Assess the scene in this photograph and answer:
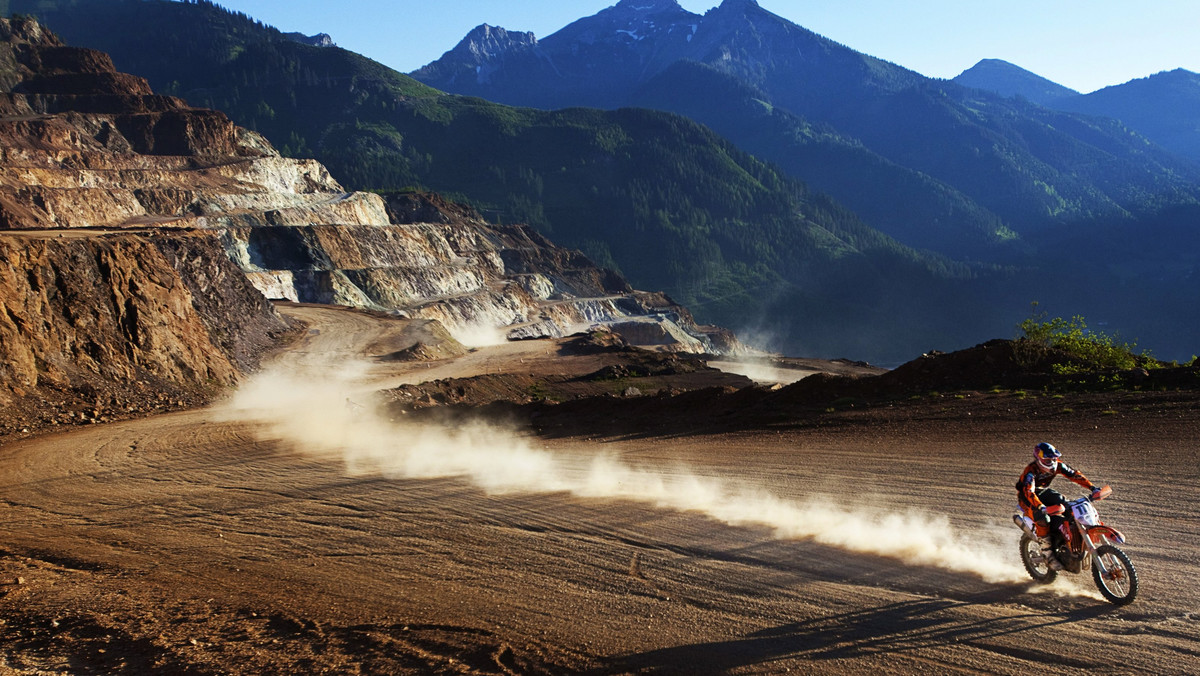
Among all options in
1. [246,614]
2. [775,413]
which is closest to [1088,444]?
[775,413]

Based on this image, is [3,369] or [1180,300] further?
[1180,300]

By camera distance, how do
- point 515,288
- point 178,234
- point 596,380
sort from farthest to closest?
point 515,288
point 178,234
point 596,380

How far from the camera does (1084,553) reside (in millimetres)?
8758

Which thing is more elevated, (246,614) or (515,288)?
(515,288)

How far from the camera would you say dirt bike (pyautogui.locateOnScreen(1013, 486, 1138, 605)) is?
27.4 feet

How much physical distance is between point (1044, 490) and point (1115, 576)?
47.7 inches

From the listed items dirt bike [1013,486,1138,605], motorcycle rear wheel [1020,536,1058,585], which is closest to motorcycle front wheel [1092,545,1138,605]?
dirt bike [1013,486,1138,605]

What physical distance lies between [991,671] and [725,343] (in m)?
95.6

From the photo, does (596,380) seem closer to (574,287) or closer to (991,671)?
(991,671)

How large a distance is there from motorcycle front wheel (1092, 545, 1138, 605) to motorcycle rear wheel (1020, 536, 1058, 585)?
26.5 inches

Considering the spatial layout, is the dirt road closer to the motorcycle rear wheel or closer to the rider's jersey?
the motorcycle rear wheel

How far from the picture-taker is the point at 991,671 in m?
7.24

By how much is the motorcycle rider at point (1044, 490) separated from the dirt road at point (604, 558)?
726 millimetres

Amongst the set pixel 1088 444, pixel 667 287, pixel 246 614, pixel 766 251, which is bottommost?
pixel 246 614
